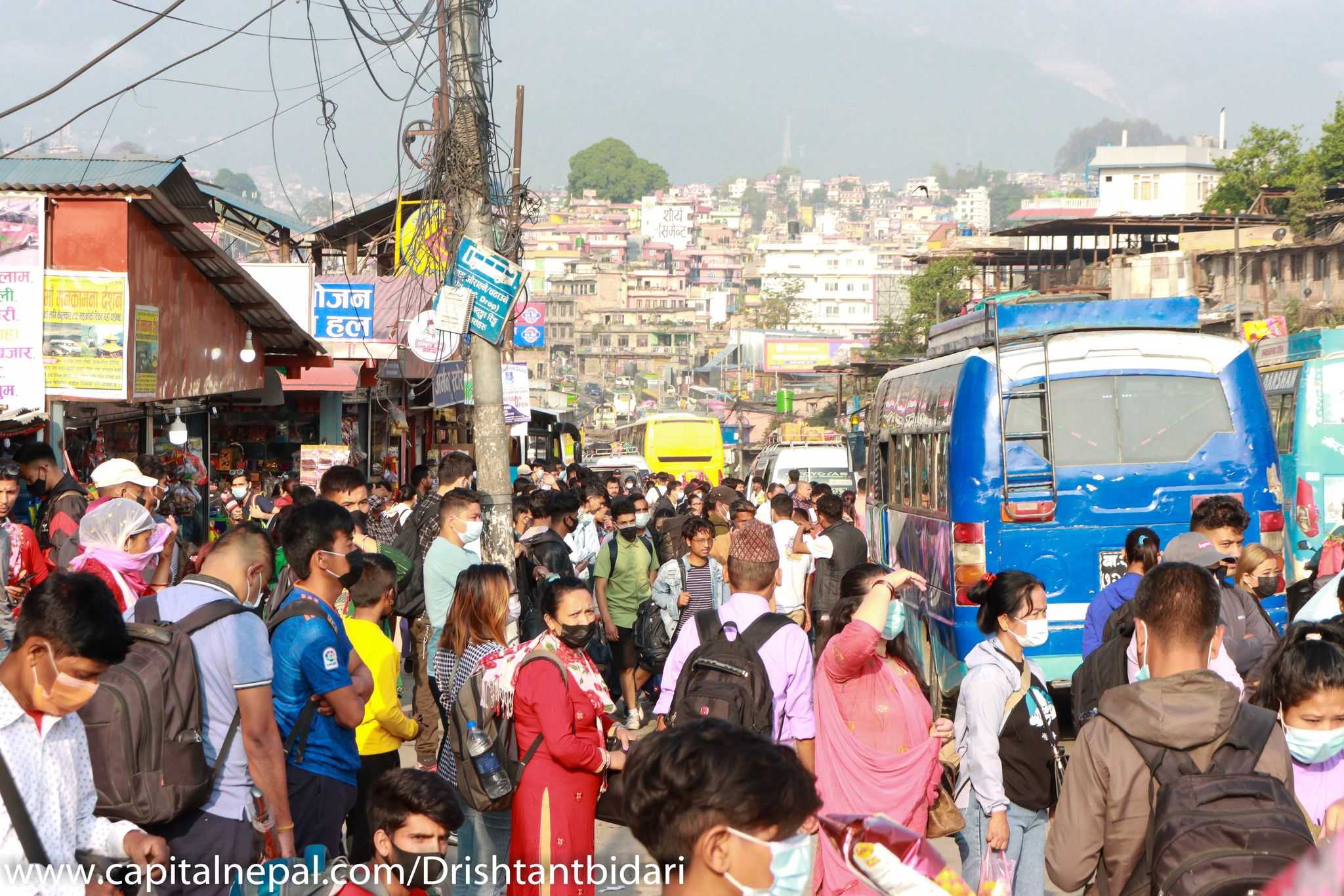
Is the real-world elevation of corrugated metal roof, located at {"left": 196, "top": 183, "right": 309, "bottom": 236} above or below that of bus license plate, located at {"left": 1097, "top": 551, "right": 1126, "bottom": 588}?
above

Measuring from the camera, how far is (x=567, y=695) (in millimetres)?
5145

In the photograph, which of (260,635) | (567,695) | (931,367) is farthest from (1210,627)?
(931,367)

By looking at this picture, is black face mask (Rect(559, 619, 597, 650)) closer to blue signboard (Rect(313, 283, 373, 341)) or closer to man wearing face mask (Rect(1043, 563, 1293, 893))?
man wearing face mask (Rect(1043, 563, 1293, 893))

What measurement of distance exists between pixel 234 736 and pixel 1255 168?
6757 centimetres

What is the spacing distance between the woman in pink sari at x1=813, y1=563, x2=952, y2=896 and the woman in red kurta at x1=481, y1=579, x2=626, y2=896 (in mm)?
→ 820

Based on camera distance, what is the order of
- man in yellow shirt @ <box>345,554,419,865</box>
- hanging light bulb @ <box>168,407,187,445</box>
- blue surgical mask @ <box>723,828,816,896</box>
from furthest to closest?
hanging light bulb @ <box>168,407,187,445</box> < man in yellow shirt @ <box>345,554,419,865</box> < blue surgical mask @ <box>723,828,816,896</box>

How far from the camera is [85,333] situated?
11570 mm

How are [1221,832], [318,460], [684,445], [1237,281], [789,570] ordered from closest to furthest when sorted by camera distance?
[1221,832]
[789,570]
[318,460]
[1237,281]
[684,445]

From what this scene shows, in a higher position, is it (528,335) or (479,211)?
(528,335)

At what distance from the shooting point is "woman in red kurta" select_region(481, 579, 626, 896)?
5113 millimetres

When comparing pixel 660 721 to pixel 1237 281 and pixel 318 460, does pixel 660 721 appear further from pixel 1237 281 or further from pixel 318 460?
pixel 1237 281

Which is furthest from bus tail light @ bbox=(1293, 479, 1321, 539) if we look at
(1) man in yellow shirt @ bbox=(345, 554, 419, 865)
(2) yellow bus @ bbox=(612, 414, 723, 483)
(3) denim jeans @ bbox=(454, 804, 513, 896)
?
(2) yellow bus @ bbox=(612, 414, 723, 483)

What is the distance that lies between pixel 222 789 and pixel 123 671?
598 millimetres

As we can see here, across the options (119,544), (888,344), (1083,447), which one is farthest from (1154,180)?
(119,544)
